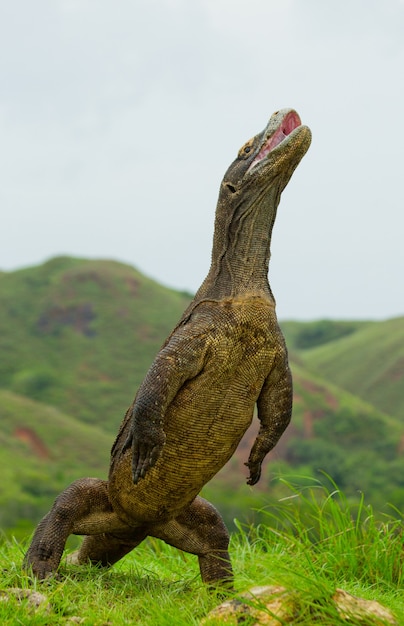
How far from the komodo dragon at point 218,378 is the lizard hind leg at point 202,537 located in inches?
7.6

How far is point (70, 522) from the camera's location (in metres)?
5.84

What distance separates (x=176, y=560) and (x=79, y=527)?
1977mm

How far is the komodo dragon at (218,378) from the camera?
518 cm

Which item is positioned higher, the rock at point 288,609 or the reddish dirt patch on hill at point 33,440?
the rock at point 288,609

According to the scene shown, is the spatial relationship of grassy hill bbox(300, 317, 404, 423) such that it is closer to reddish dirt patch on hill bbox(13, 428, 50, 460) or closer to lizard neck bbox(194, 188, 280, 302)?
reddish dirt patch on hill bbox(13, 428, 50, 460)

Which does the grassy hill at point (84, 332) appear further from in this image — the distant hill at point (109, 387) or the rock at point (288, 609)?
the rock at point (288, 609)

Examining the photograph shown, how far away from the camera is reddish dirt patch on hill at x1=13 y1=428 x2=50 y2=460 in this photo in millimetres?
53781

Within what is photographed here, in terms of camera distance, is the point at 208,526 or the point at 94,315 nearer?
the point at 208,526

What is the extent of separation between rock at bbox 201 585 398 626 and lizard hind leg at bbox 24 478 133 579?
1.51 meters

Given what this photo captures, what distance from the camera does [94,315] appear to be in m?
77.1

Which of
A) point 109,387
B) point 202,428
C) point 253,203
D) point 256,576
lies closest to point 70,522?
point 202,428

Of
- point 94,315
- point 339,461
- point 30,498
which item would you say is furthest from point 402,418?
point 30,498

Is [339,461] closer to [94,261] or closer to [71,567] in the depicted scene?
[94,261]

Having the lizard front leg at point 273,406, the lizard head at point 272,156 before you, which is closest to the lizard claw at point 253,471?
the lizard front leg at point 273,406
